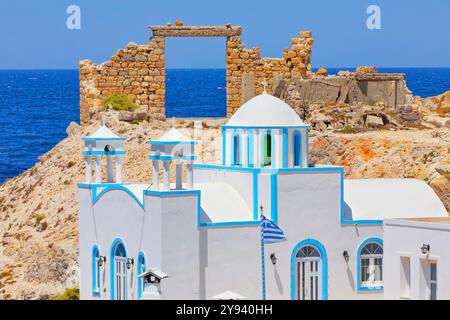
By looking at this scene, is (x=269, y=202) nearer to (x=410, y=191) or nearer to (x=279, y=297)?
(x=279, y=297)

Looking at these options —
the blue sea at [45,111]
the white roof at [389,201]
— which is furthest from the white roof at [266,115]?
the blue sea at [45,111]

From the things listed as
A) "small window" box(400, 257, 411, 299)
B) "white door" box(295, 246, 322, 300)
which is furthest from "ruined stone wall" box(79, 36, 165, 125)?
"small window" box(400, 257, 411, 299)

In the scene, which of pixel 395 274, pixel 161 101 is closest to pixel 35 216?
pixel 161 101

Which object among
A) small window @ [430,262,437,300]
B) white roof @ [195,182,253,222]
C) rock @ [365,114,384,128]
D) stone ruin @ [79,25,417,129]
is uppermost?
stone ruin @ [79,25,417,129]

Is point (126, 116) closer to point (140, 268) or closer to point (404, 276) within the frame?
point (140, 268)

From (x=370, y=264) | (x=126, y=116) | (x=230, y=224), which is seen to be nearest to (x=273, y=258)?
(x=230, y=224)

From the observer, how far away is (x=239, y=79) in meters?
55.8

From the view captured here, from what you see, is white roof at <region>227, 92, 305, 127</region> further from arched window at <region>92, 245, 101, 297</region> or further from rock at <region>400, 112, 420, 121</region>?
rock at <region>400, 112, 420, 121</region>

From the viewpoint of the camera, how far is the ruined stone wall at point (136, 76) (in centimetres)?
5541

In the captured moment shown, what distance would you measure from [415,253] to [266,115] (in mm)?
6245

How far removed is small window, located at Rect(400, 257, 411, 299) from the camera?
31984 mm

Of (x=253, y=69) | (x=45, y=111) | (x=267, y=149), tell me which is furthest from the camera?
(x=45, y=111)

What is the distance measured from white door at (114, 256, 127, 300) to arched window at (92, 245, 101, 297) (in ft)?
2.77

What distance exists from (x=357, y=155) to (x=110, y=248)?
1454 centimetres
